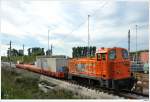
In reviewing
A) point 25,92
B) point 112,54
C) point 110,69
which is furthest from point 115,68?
point 25,92

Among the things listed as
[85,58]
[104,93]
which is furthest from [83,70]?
[104,93]

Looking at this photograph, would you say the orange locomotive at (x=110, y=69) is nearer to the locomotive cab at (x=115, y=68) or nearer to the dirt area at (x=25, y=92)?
the locomotive cab at (x=115, y=68)

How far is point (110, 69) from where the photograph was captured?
6.41 m

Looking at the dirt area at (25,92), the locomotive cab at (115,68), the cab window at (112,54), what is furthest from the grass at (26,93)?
the cab window at (112,54)

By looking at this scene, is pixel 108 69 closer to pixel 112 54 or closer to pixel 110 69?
pixel 110 69

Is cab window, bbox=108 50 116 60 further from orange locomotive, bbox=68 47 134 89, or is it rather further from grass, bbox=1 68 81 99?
grass, bbox=1 68 81 99

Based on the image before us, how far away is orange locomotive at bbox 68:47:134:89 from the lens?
6152mm

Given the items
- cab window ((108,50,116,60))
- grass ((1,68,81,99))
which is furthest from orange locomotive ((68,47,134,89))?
grass ((1,68,81,99))

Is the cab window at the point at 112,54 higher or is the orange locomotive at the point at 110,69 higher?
the cab window at the point at 112,54

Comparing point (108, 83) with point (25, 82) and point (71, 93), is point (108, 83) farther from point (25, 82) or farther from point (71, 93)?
point (25, 82)

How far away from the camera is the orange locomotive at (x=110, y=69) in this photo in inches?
242

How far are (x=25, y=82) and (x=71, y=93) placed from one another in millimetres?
2173

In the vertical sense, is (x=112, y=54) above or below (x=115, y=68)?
above

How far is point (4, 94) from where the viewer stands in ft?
14.9
